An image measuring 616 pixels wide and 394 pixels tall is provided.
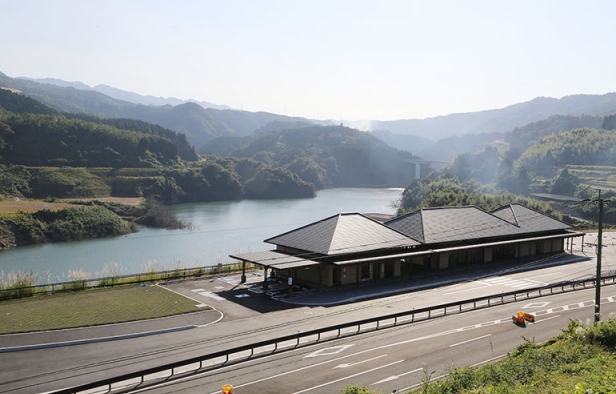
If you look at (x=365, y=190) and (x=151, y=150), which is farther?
(x=365, y=190)

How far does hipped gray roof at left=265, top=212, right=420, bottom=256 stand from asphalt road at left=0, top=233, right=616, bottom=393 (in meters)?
3.22

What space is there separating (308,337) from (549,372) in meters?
10.7

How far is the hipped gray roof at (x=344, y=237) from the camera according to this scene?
111 feet

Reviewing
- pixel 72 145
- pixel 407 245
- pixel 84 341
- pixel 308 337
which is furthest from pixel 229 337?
pixel 72 145

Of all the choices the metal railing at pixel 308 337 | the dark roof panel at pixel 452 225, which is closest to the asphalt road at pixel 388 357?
the metal railing at pixel 308 337

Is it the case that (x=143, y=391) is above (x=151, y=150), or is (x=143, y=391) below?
below

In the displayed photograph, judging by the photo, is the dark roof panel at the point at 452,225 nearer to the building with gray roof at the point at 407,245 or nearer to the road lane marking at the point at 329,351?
the building with gray roof at the point at 407,245

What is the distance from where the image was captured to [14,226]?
2837 inches

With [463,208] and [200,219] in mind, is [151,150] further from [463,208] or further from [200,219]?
[463,208]

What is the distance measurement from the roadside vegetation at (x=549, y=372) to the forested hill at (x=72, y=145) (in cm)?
11121

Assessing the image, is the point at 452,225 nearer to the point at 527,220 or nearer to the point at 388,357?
the point at 527,220

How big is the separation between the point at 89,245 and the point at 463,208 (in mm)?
49579

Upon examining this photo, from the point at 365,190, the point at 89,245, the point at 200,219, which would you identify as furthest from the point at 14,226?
the point at 365,190

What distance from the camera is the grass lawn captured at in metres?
24.0
